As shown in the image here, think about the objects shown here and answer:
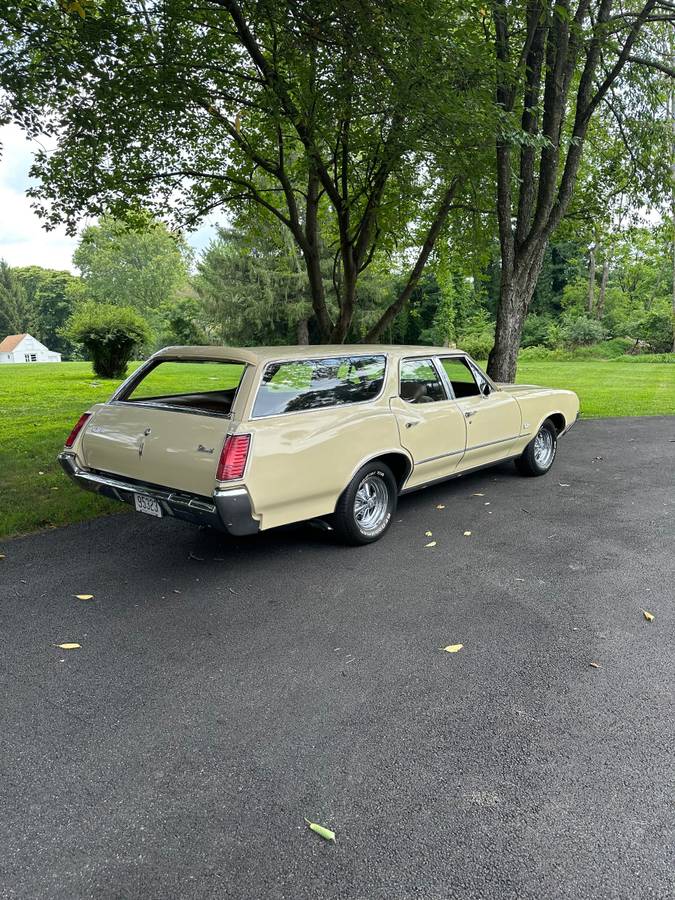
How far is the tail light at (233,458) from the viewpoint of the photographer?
392cm

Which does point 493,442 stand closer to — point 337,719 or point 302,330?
point 337,719

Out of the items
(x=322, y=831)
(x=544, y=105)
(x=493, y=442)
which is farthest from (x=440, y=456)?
(x=544, y=105)

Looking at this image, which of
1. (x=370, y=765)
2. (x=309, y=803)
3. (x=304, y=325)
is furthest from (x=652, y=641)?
(x=304, y=325)

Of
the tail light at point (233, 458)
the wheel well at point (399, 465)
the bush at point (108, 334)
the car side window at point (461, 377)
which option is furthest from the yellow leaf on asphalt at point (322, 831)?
the bush at point (108, 334)

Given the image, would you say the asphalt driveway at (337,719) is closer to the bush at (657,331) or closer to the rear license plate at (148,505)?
the rear license plate at (148,505)

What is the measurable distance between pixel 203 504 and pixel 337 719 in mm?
1767

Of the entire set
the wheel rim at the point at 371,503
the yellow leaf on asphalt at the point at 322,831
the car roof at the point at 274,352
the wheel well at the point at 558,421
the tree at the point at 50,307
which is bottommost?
the yellow leaf on asphalt at the point at 322,831

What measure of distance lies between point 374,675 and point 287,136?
9037 millimetres

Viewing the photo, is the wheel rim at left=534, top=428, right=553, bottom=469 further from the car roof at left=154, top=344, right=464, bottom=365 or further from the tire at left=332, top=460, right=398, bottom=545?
the tire at left=332, top=460, right=398, bottom=545

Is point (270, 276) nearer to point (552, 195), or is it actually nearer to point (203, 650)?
point (552, 195)

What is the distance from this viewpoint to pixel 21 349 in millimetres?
70812

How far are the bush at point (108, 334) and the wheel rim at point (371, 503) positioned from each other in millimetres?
14388

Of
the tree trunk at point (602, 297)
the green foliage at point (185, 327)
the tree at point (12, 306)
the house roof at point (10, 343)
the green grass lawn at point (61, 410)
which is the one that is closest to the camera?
the green grass lawn at point (61, 410)

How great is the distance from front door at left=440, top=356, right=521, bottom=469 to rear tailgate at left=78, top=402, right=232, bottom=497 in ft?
9.19
